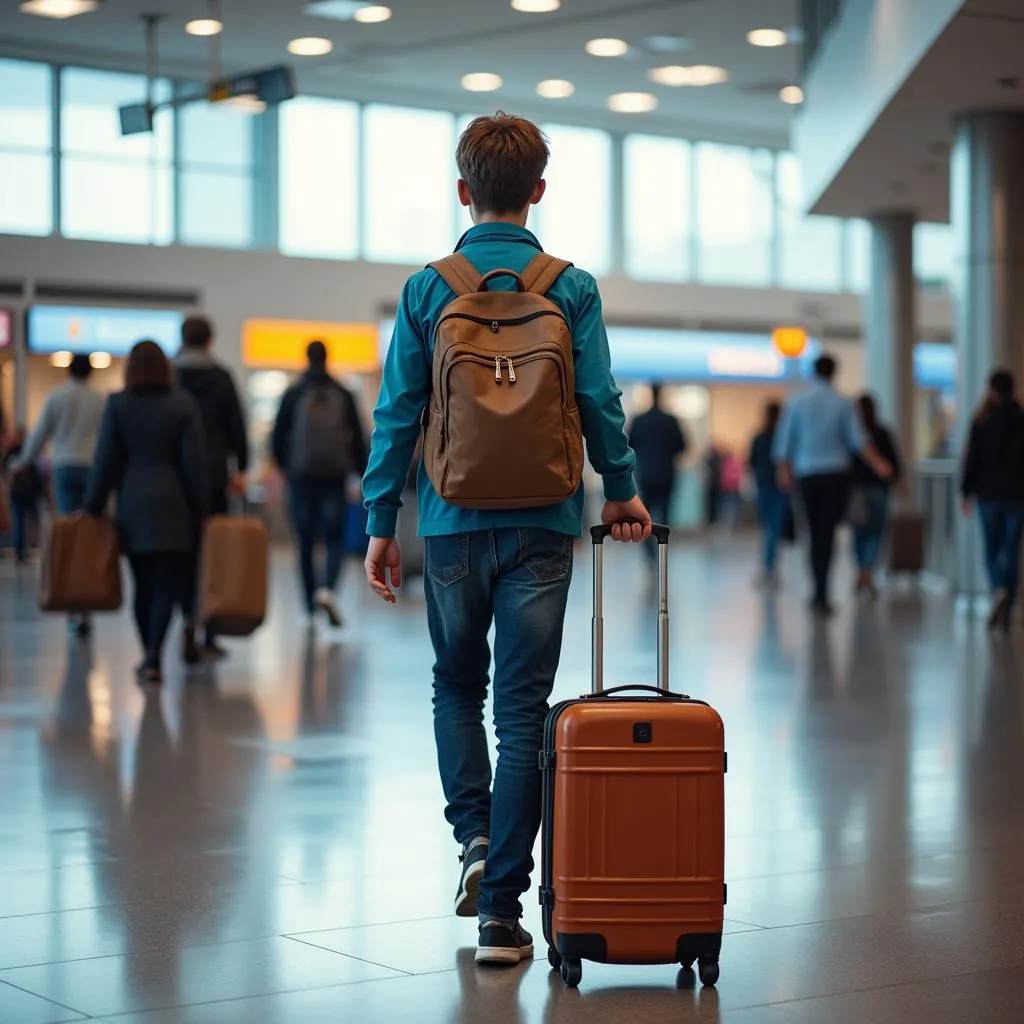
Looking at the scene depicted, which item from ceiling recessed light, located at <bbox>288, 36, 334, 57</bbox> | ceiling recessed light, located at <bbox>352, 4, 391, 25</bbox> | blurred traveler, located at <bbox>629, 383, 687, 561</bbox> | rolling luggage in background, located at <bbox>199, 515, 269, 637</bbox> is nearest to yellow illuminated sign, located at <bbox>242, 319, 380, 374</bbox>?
ceiling recessed light, located at <bbox>288, 36, 334, 57</bbox>

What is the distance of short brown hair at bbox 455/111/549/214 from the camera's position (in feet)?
13.0

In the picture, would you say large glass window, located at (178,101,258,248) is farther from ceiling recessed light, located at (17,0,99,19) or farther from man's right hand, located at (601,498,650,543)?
man's right hand, located at (601,498,650,543)

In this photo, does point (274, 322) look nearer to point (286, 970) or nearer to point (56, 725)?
point (56, 725)

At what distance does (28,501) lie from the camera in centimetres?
2125

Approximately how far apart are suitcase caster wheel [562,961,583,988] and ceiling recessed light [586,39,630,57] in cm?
2048

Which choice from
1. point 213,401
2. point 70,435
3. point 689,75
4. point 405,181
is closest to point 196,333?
point 213,401

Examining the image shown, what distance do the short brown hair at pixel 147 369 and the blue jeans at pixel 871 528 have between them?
9.14 meters

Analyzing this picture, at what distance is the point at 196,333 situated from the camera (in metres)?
10.5

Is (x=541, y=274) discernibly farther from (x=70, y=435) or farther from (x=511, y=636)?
(x=70, y=435)

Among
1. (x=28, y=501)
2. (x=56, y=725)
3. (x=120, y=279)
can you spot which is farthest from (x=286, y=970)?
(x=120, y=279)

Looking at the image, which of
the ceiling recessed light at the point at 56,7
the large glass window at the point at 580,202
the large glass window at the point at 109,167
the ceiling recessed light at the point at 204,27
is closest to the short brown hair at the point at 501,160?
the ceiling recessed light at the point at 56,7

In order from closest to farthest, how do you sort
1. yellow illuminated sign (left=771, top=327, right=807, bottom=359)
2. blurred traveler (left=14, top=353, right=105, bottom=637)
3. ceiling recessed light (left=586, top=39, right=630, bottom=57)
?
blurred traveler (left=14, top=353, right=105, bottom=637), ceiling recessed light (left=586, top=39, right=630, bottom=57), yellow illuminated sign (left=771, top=327, right=807, bottom=359)

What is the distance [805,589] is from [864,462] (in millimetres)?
1332

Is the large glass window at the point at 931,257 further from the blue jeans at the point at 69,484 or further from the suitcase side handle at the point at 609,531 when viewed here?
the suitcase side handle at the point at 609,531
